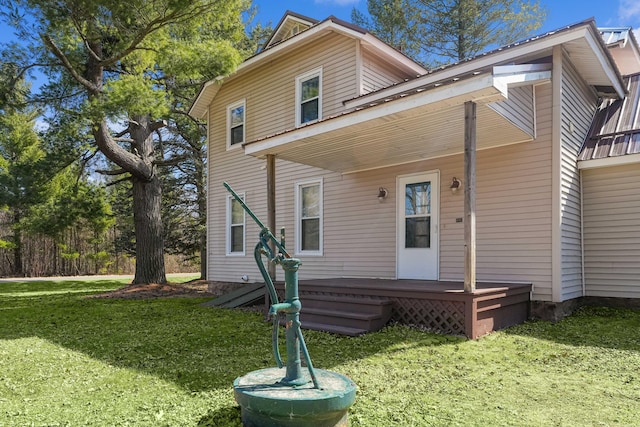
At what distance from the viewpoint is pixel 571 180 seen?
272 inches

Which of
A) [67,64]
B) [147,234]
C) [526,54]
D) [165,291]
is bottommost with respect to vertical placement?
[165,291]

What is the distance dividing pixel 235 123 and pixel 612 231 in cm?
850

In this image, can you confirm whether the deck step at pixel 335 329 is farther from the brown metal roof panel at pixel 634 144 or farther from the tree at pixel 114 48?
the tree at pixel 114 48

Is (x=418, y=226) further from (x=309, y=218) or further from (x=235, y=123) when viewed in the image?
(x=235, y=123)

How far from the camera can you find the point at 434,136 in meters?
6.47

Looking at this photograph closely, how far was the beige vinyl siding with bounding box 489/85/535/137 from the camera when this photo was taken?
5.70 metres

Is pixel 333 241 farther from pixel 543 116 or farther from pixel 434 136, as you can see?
pixel 543 116

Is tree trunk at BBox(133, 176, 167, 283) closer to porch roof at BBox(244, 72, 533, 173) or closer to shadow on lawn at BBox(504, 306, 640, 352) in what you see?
porch roof at BBox(244, 72, 533, 173)

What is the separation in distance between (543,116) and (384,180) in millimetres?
2827

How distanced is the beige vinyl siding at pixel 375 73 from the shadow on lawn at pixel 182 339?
490cm

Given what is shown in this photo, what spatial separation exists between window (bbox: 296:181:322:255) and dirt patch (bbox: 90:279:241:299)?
7.60 feet

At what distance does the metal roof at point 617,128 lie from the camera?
6.93 m

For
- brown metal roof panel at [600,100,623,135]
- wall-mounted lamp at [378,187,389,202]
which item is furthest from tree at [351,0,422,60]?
wall-mounted lamp at [378,187,389,202]

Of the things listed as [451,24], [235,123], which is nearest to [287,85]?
[235,123]
